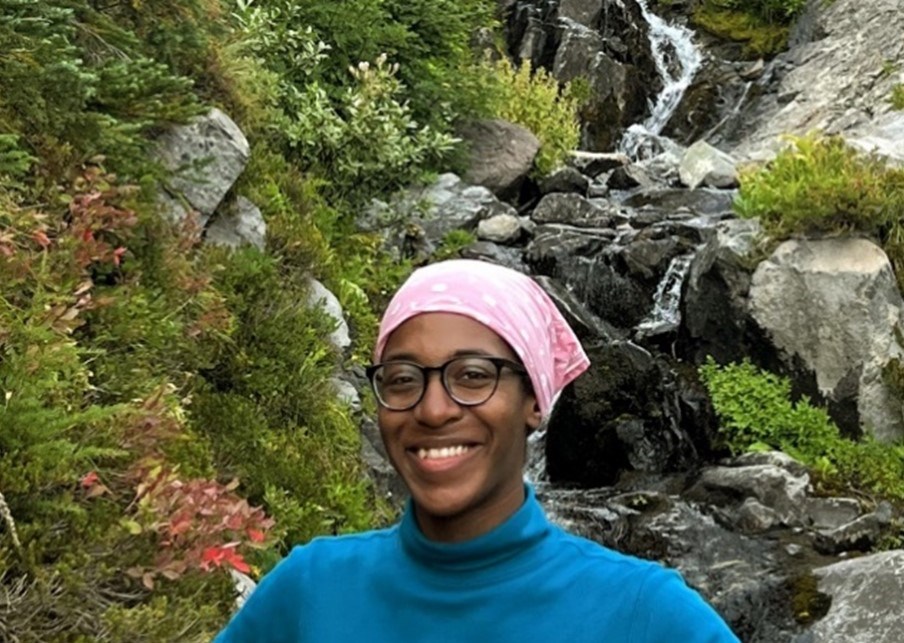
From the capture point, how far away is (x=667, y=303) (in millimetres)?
11562

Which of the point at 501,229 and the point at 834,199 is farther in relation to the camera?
the point at 501,229

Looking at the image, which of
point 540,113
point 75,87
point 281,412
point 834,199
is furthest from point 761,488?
point 540,113

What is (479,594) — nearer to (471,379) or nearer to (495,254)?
(471,379)

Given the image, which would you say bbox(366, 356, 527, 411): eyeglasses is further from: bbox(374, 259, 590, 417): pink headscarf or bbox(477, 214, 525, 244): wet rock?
bbox(477, 214, 525, 244): wet rock

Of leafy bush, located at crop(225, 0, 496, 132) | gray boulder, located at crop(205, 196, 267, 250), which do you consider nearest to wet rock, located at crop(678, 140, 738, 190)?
leafy bush, located at crop(225, 0, 496, 132)

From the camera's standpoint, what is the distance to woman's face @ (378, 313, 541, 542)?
1595mm

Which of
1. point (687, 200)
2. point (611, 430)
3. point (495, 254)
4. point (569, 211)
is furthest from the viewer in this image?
point (687, 200)

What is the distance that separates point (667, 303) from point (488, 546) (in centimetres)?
1030

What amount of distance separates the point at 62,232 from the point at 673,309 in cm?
783

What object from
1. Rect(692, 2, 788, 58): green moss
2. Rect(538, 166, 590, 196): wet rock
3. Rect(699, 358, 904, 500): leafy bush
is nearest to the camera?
Rect(699, 358, 904, 500): leafy bush

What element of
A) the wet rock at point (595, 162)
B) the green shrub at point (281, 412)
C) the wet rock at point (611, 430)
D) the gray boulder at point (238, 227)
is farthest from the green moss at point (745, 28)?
the green shrub at point (281, 412)

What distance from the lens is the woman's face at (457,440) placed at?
5.23ft

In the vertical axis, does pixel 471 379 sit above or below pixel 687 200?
Result: above

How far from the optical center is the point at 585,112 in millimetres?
19484
